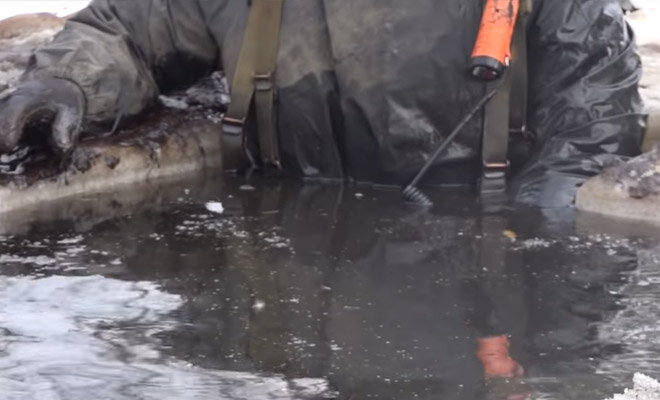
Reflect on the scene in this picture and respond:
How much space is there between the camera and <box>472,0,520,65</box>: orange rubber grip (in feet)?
15.8

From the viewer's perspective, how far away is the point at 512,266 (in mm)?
4172

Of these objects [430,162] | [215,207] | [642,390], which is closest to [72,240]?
[215,207]

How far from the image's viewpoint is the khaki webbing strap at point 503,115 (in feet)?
16.2

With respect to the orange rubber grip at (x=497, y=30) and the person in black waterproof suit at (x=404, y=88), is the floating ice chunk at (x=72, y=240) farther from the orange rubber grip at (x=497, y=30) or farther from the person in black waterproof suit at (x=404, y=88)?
the orange rubber grip at (x=497, y=30)

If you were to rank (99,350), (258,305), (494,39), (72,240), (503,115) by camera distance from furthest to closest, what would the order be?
(503,115) < (494,39) < (72,240) < (258,305) < (99,350)

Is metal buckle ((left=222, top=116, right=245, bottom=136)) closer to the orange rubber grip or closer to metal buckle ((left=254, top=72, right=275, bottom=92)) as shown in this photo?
metal buckle ((left=254, top=72, right=275, bottom=92))

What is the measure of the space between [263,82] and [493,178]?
0.92 m

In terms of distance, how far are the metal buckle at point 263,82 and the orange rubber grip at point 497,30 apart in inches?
31.4

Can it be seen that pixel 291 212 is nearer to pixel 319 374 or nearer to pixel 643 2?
pixel 319 374

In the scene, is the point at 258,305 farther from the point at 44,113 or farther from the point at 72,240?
the point at 44,113

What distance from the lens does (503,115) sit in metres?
4.95

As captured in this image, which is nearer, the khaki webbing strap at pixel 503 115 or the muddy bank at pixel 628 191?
the muddy bank at pixel 628 191

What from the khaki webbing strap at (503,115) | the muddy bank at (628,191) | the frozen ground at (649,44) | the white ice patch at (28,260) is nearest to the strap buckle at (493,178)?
the khaki webbing strap at (503,115)

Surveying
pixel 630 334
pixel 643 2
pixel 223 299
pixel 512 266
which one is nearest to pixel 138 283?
pixel 223 299
